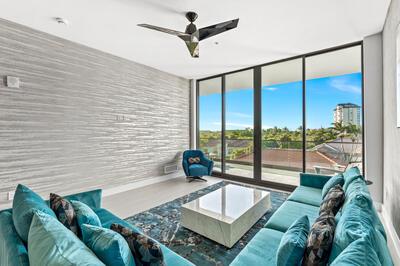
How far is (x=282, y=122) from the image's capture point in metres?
4.37

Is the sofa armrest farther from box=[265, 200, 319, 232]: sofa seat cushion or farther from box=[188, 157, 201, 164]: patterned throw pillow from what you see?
box=[188, 157, 201, 164]: patterned throw pillow

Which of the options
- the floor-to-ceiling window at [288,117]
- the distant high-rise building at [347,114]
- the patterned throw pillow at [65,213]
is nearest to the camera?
the patterned throw pillow at [65,213]

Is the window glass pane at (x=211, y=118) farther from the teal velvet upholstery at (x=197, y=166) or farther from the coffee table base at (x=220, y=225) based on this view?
the coffee table base at (x=220, y=225)

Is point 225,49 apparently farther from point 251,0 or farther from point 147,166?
point 147,166

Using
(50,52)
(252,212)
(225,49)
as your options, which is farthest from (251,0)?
(50,52)

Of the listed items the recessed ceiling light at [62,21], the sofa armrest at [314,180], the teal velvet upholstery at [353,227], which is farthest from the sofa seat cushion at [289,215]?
the recessed ceiling light at [62,21]

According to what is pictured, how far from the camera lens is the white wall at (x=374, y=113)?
10.3 ft

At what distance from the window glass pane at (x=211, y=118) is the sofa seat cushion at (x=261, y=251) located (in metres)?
3.84

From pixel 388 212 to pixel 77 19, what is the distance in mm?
4972

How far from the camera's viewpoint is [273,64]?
4.45 m

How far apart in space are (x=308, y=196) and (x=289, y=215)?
729mm

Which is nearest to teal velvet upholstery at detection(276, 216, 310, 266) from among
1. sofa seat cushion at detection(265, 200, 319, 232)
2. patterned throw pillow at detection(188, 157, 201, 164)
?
sofa seat cushion at detection(265, 200, 319, 232)

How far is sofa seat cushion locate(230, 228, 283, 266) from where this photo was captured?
1316 mm

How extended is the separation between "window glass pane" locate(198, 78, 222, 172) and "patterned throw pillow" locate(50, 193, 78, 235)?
4.33 metres
